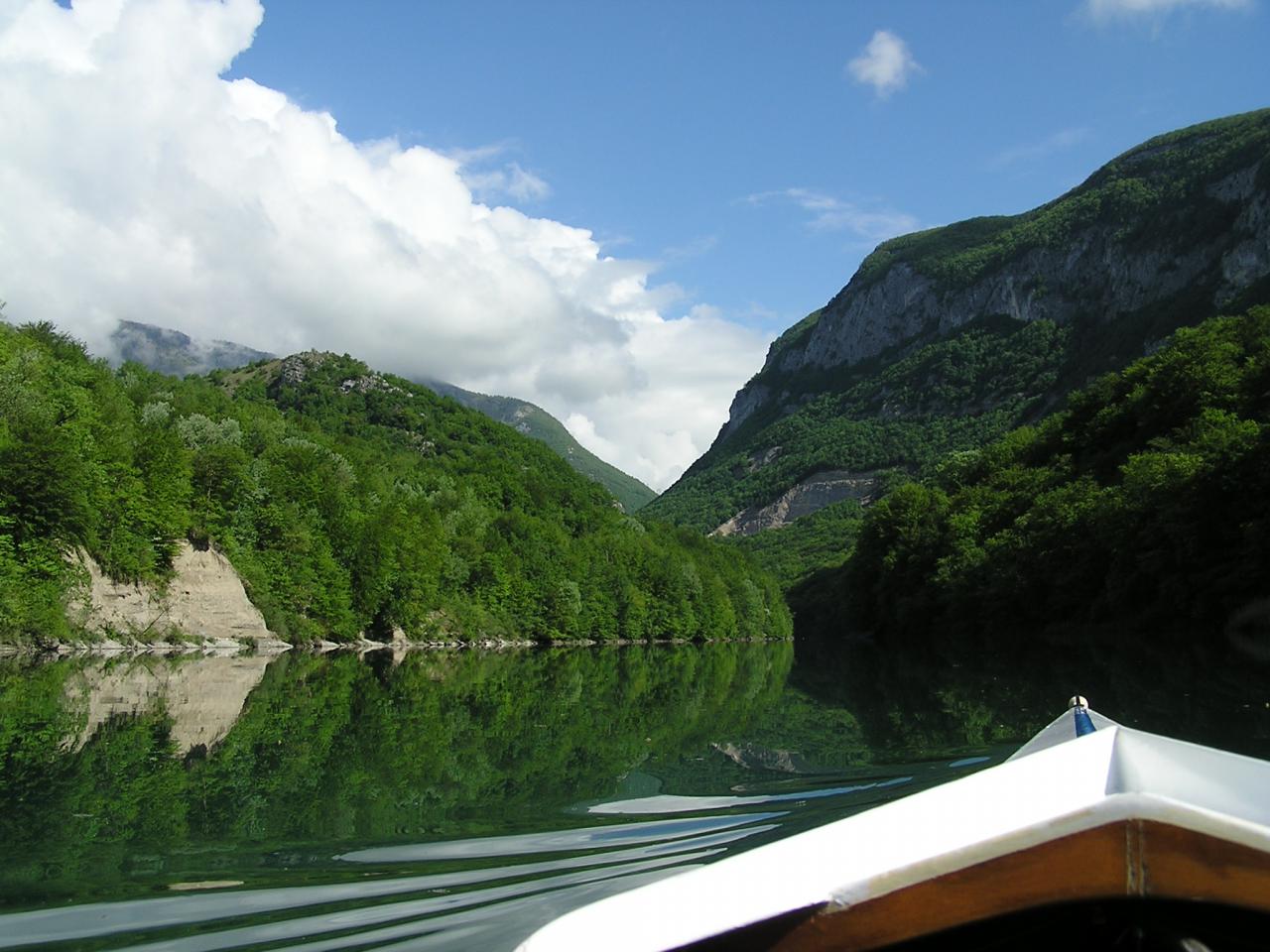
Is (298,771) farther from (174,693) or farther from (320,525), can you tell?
(320,525)

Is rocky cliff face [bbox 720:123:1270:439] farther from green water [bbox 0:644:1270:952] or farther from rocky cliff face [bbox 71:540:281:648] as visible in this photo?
green water [bbox 0:644:1270:952]

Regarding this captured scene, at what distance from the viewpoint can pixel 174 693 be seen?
1944cm

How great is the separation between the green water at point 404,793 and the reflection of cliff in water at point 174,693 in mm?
129

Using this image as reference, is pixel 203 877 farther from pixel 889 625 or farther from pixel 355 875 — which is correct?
pixel 889 625

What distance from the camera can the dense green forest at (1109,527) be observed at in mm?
38500

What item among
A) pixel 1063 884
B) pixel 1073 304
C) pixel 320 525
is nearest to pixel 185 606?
pixel 320 525

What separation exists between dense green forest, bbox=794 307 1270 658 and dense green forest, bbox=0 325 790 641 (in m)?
22.3

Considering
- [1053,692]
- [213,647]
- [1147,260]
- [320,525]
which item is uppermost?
[1147,260]

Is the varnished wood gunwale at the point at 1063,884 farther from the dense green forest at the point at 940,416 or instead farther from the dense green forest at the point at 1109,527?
the dense green forest at the point at 940,416

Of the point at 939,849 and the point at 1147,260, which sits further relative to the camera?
the point at 1147,260

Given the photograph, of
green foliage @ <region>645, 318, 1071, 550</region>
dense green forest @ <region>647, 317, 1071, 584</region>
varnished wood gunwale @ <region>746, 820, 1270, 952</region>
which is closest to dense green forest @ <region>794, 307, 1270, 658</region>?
varnished wood gunwale @ <region>746, 820, 1270, 952</region>

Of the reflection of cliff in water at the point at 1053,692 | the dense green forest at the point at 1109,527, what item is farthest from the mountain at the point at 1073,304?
the reflection of cliff in water at the point at 1053,692

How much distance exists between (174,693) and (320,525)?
120 ft

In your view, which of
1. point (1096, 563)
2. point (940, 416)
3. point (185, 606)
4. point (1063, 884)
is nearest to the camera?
point (1063, 884)
